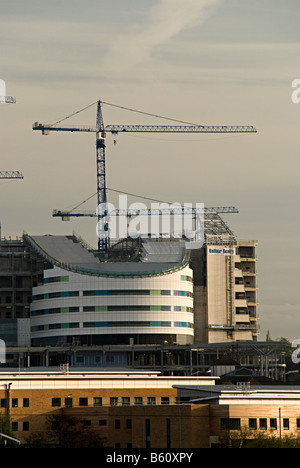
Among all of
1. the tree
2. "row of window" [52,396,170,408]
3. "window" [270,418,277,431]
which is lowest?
the tree

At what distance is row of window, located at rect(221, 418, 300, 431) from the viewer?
146 m

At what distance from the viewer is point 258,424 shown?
147000 mm

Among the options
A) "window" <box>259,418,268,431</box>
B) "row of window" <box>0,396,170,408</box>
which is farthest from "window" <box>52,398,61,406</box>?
"window" <box>259,418,268,431</box>

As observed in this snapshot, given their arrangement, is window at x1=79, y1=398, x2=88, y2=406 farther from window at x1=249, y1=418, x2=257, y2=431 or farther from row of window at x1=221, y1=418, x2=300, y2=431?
window at x1=249, y1=418, x2=257, y2=431

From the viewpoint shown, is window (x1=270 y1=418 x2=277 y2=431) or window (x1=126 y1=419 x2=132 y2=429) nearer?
window (x1=270 y1=418 x2=277 y2=431)

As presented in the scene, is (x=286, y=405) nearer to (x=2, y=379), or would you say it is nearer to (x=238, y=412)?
(x=238, y=412)

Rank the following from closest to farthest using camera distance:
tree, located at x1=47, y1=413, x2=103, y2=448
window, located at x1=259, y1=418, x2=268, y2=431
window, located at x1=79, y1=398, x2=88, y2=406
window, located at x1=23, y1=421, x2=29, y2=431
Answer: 1. window, located at x1=259, y1=418, x2=268, y2=431
2. tree, located at x1=47, y1=413, x2=103, y2=448
3. window, located at x1=23, y1=421, x2=29, y2=431
4. window, located at x1=79, y1=398, x2=88, y2=406

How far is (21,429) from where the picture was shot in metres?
169

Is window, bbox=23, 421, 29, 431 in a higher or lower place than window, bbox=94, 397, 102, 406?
lower

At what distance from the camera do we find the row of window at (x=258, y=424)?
14575 cm

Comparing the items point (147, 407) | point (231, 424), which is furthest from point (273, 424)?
point (147, 407)

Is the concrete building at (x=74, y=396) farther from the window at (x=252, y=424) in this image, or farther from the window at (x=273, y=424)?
the window at (x=273, y=424)

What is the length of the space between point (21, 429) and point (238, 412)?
117ft
